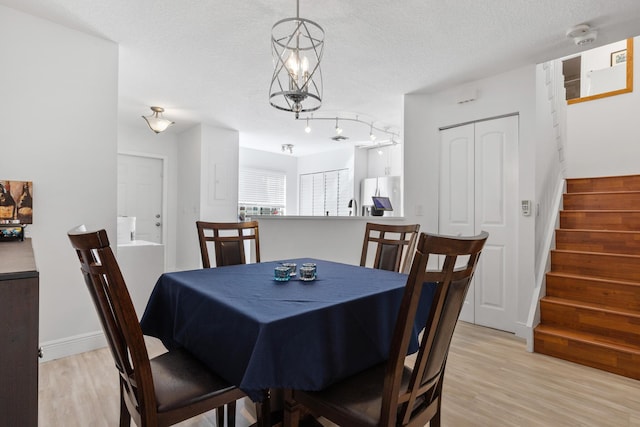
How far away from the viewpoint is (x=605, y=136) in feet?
14.1

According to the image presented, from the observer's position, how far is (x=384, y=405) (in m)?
1.03

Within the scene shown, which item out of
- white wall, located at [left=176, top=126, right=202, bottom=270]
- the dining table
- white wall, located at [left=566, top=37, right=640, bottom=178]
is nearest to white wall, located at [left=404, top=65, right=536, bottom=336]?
A: white wall, located at [left=566, top=37, right=640, bottom=178]

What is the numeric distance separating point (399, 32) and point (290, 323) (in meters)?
2.42

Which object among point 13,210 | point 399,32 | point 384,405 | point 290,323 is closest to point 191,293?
point 290,323

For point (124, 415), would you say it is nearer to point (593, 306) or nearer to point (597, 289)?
point (593, 306)

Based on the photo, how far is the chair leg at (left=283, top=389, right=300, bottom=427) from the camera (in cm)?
121

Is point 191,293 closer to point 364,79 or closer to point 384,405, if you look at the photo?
point 384,405

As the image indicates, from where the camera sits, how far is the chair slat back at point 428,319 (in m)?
0.95

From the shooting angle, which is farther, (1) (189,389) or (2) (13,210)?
(2) (13,210)

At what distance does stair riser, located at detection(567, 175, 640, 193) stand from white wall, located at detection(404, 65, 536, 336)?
149cm

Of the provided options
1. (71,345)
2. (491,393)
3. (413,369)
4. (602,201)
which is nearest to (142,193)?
(71,345)

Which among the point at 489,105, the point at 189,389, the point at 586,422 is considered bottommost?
the point at 586,422

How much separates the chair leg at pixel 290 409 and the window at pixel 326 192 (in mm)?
5656

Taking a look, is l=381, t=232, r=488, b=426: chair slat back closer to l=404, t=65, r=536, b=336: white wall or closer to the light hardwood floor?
the light hardwood floor
